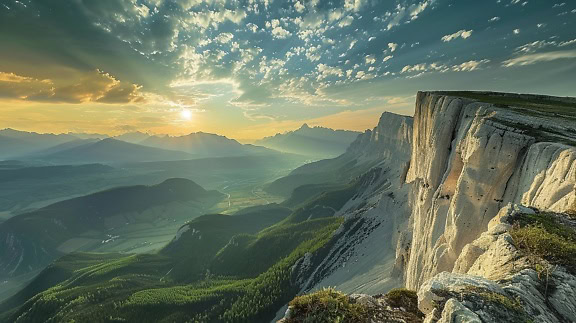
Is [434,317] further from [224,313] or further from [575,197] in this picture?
[224,313]

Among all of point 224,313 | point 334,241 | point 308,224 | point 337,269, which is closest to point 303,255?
point 334,241

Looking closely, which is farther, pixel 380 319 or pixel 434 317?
pixel 380 319

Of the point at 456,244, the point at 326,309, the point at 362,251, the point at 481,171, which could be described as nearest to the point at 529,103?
the point at 481,171

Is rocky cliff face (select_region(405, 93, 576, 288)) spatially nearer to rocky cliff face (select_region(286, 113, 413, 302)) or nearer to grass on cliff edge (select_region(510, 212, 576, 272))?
grass on cliff edge (select_region(510, 212, 576, 272))

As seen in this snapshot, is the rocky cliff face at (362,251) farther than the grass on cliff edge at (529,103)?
Yes

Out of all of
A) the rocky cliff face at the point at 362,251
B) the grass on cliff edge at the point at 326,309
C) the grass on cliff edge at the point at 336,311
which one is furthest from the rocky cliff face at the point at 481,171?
the rocky cliff face at the point at 362,251

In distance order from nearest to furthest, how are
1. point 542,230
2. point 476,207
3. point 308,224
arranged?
point 542,230 → point 476,207 → point 308,224

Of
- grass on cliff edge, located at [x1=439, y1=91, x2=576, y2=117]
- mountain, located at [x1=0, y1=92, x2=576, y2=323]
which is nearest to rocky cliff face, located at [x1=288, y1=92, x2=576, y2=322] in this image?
mountain, located at [x1=0, y1=92, x2=576, y2=323]

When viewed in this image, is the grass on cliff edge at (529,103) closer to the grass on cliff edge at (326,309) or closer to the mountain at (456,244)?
the mountain at (456,244)
